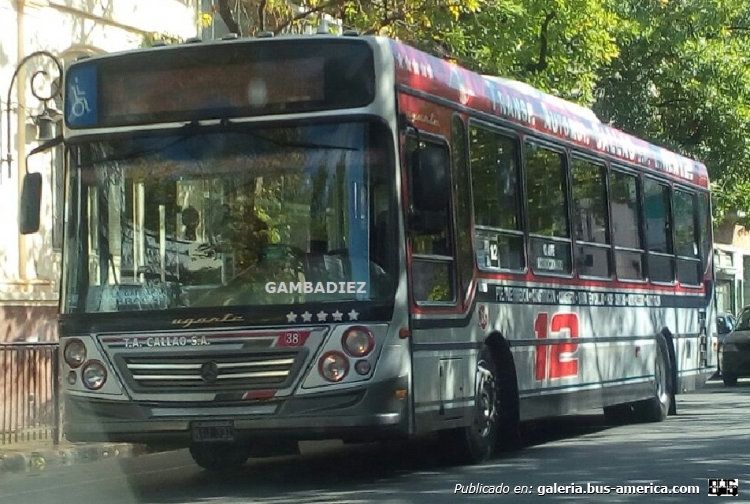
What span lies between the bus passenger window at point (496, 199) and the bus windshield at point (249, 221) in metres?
2.01

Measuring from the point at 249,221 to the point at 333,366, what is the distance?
120cm

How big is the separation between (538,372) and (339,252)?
3743 millimetres

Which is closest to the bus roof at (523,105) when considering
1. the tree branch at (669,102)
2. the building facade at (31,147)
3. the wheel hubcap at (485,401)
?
the wheel hubcap at (485,401)

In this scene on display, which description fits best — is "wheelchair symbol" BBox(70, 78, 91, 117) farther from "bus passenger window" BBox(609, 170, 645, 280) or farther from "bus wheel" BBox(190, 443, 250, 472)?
"bus passenger window" BBox(609, 170, 645, 280)

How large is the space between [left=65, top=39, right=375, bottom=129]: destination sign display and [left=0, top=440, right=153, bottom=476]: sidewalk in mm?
4572

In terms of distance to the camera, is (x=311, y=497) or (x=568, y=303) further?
(x=568, y=303)

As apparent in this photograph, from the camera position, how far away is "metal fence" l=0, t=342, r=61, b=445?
1659cm

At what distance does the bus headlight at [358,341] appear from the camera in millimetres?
11031

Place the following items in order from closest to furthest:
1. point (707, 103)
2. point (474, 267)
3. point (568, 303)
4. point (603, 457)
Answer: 1. point (474, 267)
2. point (603, 457)
3. point (568, 303)
4. point (707, 103)

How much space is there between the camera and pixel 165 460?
15.5m

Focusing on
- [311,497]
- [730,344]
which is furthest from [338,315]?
[730,344]

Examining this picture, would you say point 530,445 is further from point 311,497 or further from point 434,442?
point 311,497

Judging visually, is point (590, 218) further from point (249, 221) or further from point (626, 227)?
point (249, 221)

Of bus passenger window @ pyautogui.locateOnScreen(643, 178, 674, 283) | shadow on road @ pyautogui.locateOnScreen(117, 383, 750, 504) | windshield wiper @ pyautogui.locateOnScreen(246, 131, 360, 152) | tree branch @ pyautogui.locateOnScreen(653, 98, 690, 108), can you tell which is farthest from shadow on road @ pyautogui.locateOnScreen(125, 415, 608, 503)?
tree branch @ pyautogui.locateOnScreen(653, 98, 690, 108)
